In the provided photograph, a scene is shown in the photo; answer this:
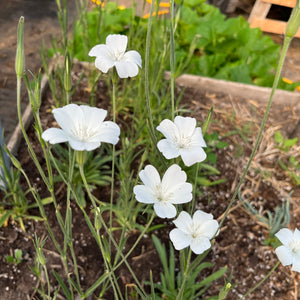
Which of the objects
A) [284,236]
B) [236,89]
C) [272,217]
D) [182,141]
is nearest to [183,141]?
[182,141]

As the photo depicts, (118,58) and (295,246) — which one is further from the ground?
(118,58)

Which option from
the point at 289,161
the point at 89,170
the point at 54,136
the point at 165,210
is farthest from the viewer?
the point at 289,161

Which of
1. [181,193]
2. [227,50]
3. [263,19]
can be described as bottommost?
[227,50]

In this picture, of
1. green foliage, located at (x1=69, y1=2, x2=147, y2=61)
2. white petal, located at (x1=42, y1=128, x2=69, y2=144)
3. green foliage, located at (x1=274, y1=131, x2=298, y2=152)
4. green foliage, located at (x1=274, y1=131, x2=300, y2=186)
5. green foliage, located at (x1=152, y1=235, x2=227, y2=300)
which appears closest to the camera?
→ white petal, located at (x1=42, y1=128, x2=69, y2=144)

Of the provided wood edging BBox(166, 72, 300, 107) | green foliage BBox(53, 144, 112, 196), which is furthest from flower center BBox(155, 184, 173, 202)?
wood edging BBox(166, 72, 300, 107)

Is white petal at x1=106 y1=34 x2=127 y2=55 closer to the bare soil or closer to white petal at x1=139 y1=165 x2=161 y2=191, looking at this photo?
white petal at x1=139 y1=165 x2=161 y2=191

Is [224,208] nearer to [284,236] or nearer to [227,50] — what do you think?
[284,236]

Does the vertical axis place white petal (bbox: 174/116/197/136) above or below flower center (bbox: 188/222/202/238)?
above

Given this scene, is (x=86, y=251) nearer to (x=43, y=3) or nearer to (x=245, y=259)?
(x=245, y=259)
